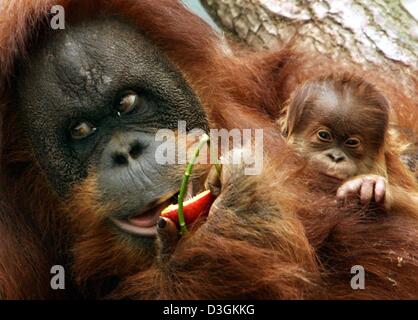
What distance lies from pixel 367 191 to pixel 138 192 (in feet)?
2.90

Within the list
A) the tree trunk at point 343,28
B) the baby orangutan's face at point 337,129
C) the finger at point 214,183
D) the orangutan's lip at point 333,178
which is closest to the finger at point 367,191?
the orangutan's lip at point 333,178

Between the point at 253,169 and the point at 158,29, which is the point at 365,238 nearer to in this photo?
the point at 253,169

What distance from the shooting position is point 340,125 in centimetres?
353

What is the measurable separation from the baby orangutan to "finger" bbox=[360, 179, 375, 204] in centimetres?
34

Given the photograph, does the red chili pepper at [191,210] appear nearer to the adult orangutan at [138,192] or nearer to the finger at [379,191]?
the adult orangutan at [138,192]

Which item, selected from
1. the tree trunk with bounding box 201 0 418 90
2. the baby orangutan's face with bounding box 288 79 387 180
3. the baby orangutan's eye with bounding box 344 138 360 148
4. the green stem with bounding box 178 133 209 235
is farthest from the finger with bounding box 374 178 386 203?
the tree trunk with bounding box 201 0 418 90

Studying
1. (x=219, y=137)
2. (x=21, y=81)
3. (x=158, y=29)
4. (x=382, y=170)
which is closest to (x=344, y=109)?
(x=382, y=170)

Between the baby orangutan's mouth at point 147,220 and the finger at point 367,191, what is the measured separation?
67 centimetres

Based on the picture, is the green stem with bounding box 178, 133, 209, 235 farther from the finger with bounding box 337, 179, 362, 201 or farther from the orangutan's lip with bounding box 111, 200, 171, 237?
the finger with bounding box 337, 179, 362, 201

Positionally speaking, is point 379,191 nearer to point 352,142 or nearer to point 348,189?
point 348,189

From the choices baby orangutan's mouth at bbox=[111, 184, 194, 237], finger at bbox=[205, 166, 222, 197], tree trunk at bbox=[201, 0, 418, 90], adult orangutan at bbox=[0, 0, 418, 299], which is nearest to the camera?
adult orangutan at bbox=[0, 0, 418, 299]

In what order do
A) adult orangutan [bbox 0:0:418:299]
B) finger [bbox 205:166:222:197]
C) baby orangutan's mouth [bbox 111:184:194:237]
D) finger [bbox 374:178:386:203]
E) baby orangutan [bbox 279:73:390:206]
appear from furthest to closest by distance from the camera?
1. baby orangutan [bbox 279:73:390:206]
2. finger [bbox 374:178:386:203]
3. baby orangutan's mouth [bbox 111:184:194:237]
4. finger [bbox 205:166:222:197]
5. adult orangutan [bbox 0:0:418:299]

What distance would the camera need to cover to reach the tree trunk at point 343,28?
4.16m

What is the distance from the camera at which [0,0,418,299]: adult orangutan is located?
2.56 meters
